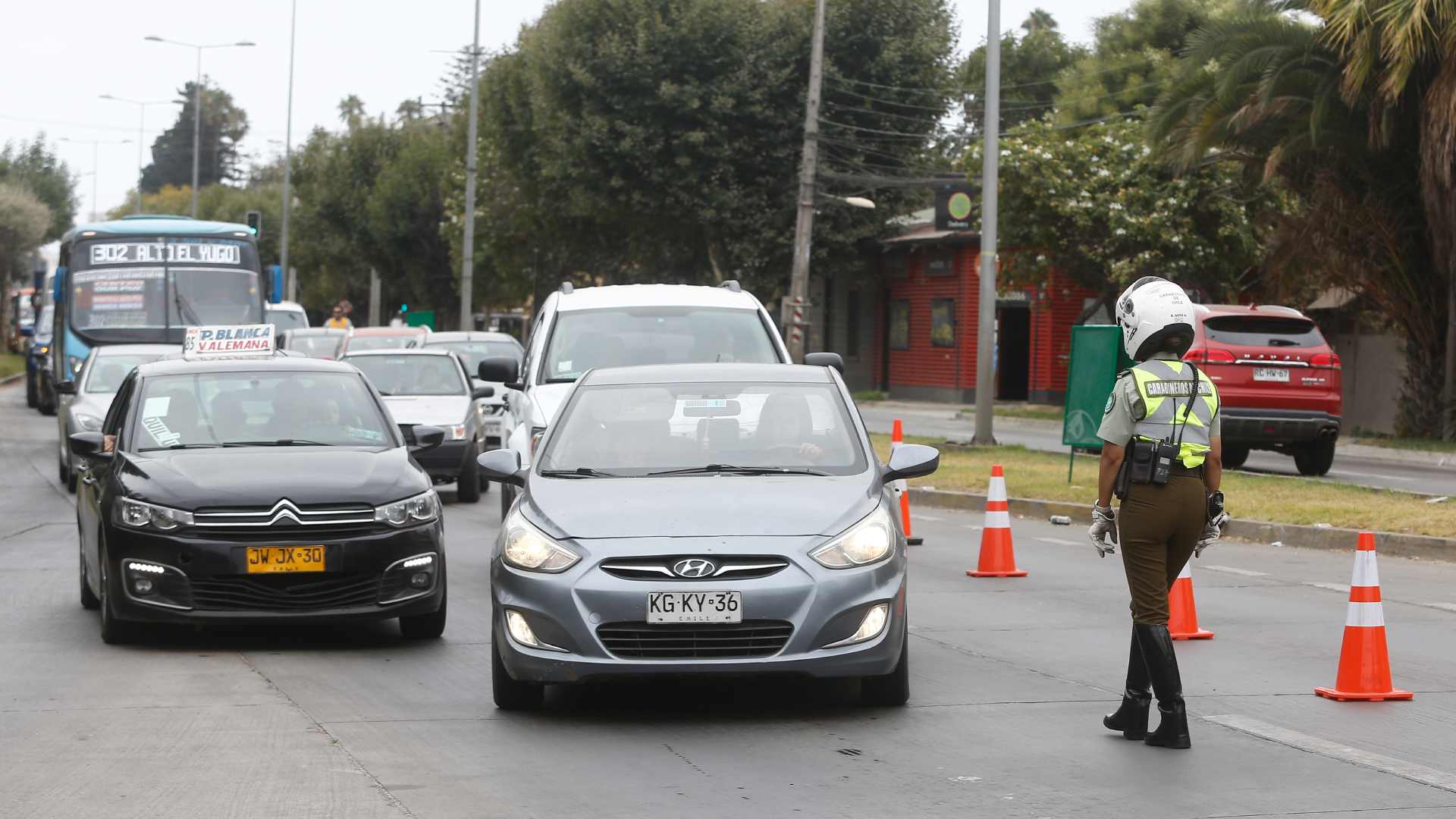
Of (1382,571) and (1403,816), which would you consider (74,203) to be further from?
(1403,816)

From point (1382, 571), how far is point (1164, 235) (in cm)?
2519

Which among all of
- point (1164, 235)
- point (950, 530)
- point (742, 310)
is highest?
point (1164, 235)

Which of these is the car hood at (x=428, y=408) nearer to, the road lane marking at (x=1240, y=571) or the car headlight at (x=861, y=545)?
the road lane marking at (x=1240, y=571)

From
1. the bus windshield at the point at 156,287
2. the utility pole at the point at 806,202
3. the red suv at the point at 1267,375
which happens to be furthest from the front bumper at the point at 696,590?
the utility pole at the point at 806,202

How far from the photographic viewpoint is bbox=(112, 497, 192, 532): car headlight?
9.17 m

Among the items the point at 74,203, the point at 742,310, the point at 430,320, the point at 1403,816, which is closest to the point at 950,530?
the point at 742,310

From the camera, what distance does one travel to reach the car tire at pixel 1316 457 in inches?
859

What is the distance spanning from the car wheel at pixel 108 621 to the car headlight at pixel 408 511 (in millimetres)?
1346

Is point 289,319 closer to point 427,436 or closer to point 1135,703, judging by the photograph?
point 427,436

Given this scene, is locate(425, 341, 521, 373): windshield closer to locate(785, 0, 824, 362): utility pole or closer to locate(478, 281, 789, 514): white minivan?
locate(785, 0, 824, 362): utility pole

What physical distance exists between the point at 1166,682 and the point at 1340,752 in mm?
711

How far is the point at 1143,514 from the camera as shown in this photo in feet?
23.0

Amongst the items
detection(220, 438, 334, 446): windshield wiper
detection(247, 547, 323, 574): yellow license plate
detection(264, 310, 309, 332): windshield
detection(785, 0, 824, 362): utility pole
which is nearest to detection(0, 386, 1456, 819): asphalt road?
detection(247, 547, 323, 574): yellow license plate

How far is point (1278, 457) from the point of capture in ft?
88.3
